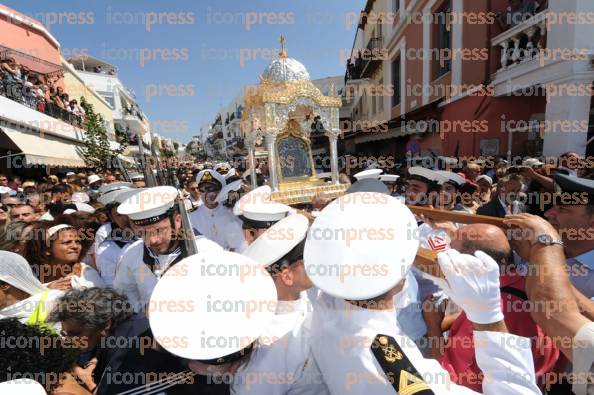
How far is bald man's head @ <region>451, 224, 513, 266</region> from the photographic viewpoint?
1377 millimetres

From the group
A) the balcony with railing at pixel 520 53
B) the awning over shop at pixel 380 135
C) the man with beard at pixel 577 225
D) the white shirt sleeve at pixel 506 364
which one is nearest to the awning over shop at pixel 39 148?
the white shirt sleeve at pixel 506 364

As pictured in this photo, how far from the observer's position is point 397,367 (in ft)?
2.99

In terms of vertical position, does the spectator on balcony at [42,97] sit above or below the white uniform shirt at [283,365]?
above

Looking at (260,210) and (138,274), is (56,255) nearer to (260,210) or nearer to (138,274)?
(138,274)

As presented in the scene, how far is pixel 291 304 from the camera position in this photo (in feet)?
4.65

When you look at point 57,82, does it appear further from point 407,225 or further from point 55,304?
point 407,225

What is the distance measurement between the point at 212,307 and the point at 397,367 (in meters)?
0.64

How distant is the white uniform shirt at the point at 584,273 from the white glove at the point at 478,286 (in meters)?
0.95

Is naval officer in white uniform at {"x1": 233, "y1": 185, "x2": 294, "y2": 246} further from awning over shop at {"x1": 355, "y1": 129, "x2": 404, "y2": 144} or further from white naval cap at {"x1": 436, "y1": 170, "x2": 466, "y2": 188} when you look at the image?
awning over shop at {"x1": 355, "y1": 129, "x2": 404, "y2": 144}

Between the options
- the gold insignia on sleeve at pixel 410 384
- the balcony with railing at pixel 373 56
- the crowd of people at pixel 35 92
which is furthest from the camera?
the balcony with railing at pixel 373 56

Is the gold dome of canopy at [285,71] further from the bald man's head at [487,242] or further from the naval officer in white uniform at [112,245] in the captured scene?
the bald man's head at [487,242]

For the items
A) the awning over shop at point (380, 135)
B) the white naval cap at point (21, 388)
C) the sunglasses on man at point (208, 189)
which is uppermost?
the awning over shop at point (380, 135)

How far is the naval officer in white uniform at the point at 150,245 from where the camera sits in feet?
7.19

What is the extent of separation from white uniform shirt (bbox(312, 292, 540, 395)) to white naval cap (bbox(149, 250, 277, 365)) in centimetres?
28
